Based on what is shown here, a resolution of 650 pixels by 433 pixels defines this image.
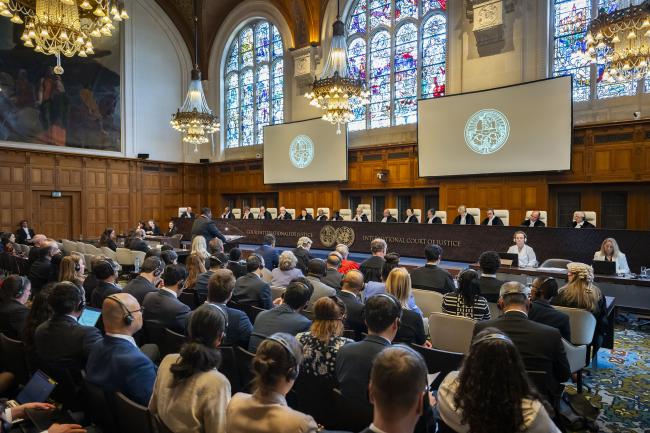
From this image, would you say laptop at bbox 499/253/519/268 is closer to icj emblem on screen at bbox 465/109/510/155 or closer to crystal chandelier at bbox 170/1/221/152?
icj emblem on screen at bbox 465/109/510/155

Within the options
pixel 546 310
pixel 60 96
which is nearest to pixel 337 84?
pixel 546 310

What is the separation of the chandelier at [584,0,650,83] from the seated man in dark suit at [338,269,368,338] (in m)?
5.37

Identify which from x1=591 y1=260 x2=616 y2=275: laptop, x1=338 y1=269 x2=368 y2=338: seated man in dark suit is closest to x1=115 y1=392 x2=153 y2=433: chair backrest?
x1=338 y1=269 x2=368 y2=338: seated man in dark suit

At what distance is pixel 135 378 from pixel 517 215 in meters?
10.2

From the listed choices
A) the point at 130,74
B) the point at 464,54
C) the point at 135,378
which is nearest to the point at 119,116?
the point at 130,74

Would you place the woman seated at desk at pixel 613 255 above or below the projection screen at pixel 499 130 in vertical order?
below

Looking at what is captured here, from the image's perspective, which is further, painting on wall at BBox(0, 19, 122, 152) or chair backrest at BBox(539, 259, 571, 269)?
painting on wall at BBox(0, 19, 122, 152)

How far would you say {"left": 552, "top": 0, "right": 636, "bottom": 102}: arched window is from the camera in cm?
948

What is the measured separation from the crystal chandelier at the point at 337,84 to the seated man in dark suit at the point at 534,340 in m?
6.74

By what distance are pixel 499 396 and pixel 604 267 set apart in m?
5.43

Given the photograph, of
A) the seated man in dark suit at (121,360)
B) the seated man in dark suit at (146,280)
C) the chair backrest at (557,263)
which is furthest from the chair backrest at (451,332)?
the chair backrest at (557,263)

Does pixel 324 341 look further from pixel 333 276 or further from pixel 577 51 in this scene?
pixel 577 51

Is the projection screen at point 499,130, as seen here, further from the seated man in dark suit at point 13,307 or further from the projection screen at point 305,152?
the seated man in dark suit at point 13,307

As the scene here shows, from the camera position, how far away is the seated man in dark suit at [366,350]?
2.04 meters
